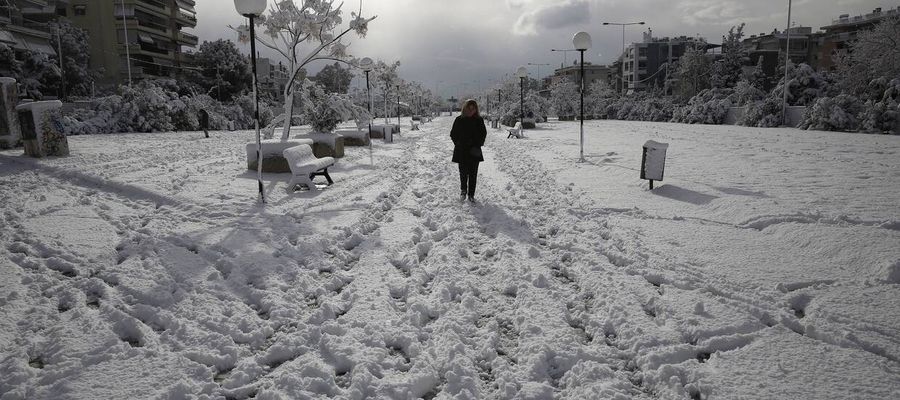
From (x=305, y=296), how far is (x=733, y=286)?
3508mm

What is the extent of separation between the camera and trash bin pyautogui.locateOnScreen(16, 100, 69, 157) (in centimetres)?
1267

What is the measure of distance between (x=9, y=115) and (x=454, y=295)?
1680 centimetres

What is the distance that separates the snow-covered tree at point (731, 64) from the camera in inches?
2026

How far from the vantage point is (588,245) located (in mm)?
5289

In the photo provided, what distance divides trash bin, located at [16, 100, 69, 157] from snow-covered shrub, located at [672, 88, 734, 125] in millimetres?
39603

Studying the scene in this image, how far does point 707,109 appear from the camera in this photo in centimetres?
3819

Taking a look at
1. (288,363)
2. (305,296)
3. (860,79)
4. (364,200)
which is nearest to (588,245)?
(305,296)

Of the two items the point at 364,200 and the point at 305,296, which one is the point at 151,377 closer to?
the point at 305,296

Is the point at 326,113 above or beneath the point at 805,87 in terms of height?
beneath

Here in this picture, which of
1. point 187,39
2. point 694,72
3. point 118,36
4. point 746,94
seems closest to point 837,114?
point 746,94

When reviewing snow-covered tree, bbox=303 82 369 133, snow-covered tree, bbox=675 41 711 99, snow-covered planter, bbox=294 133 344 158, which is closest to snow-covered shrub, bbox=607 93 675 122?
snow-covered tree, bbox=675 41 711 99

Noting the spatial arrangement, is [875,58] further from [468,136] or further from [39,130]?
[39,130]

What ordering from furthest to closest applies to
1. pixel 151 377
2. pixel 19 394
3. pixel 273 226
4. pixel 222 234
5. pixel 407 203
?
pixel 407 203 → pixel 273 226 → pixel 222 234 → pixel 151 377 → pixel 19 394

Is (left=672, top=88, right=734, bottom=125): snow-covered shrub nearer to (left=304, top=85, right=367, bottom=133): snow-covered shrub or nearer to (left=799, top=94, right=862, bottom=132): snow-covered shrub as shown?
(left=799, top=94, right=862, bottom=132): snow-covered shrub
